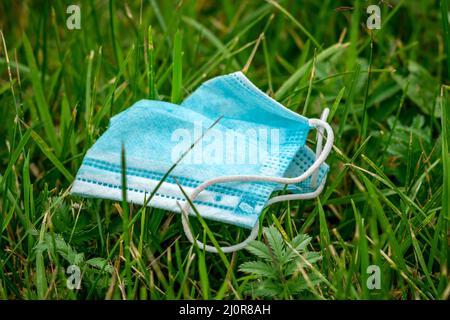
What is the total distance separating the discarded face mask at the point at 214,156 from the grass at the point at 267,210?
0.20 feet

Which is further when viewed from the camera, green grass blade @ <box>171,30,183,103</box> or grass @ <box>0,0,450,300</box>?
green grass blade @ <box>171,30,183,103</box>

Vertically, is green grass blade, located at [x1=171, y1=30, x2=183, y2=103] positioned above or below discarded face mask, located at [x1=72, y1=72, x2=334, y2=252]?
above

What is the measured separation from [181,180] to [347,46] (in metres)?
0.89

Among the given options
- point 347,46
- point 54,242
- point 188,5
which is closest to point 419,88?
point 347,46

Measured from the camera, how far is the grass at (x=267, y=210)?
1.31 meters

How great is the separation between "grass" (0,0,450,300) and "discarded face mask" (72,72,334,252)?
0.20ft

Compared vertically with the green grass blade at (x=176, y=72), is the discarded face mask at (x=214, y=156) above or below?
below

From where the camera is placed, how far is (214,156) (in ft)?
4.84

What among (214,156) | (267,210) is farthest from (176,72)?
(267,210)

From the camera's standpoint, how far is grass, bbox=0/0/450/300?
131 centimetres

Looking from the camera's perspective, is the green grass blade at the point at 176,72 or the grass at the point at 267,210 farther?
the green grass blade at the point at 176,72

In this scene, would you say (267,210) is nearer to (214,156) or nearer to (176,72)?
(214,156)
